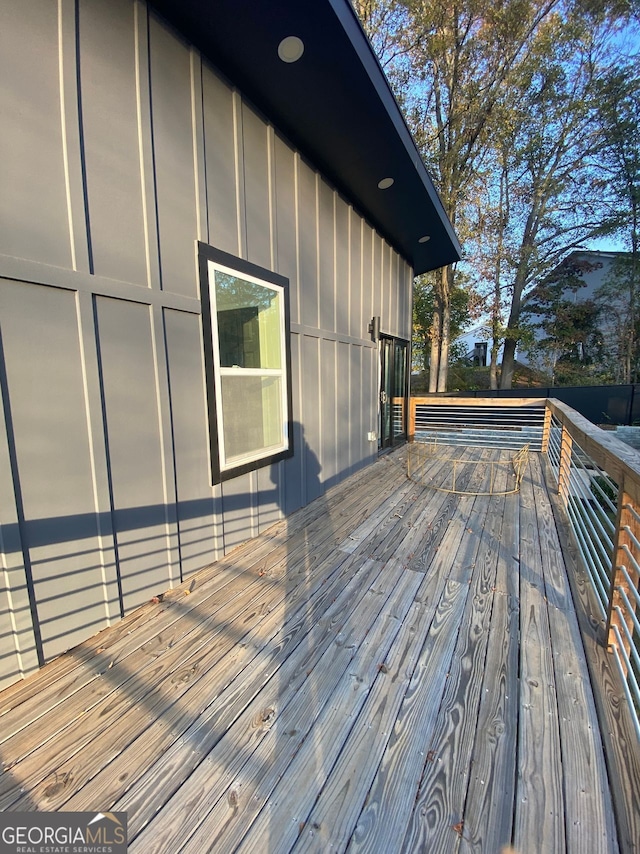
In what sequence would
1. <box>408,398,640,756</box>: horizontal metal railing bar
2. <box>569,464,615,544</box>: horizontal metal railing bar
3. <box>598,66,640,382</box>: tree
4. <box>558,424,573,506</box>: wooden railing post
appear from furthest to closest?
<box>598,66,640,382</box>: tree < <box>558,424,573,506</box>: wooden railing post < <box>569,464,615,544</box>: horizontal metal railing bar < <box>408,398,640,756</box>: horizontal metal railing bar

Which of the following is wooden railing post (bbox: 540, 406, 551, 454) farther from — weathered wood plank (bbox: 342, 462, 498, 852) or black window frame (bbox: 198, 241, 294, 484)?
black window frame (bbox: 198, 241, 294, 484)

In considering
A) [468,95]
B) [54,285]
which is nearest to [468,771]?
[54,285]

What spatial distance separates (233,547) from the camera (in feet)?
8.45

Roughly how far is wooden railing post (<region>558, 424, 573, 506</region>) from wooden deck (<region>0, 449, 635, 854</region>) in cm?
161

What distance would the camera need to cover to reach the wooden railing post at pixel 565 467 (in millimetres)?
3484

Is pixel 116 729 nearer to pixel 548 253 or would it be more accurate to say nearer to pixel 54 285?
pixel 54 285

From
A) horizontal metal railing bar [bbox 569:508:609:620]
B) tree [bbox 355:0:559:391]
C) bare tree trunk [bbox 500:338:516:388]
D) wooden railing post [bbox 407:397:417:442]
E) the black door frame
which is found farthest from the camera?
bare tree trunk [bbox 500:338:516:388]

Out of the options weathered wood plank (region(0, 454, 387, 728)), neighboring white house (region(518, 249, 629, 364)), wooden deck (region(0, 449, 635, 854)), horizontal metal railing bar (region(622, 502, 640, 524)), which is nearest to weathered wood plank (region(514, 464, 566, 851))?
wooden deck (region(0, 449, 635, 854))

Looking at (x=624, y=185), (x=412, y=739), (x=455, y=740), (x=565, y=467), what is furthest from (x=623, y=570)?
(x=624, y=185)

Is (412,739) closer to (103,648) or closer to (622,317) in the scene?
(103,648)

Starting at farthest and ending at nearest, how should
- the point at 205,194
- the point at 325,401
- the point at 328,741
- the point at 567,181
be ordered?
the point at 567,181
the point at 325,401
the point at 205,194
the point at 328,741

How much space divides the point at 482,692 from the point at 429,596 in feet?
2.06

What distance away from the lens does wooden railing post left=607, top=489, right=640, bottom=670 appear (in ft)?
5.07

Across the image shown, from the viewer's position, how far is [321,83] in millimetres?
2373
